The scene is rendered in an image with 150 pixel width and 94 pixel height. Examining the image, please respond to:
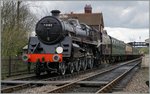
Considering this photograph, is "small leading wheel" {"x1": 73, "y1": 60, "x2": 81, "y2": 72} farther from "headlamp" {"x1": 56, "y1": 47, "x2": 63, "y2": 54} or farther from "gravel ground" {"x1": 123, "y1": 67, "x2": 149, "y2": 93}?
"gravel ground" {"x1": 123, "y1": 67, "x2": 149, "y2": 93}

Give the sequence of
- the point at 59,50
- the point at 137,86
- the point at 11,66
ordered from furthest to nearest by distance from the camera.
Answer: the point at 11,66 → the point at 59,50 → the point at 137,86

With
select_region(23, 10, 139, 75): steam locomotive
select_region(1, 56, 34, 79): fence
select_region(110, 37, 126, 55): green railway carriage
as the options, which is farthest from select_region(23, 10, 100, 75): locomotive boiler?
select_region(110, 37, 126, 55): green railway carriage

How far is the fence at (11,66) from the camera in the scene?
1761 centimetres

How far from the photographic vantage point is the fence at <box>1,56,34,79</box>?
17609 millimetres

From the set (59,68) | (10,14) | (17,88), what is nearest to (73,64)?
(59,68)

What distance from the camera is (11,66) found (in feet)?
61.3

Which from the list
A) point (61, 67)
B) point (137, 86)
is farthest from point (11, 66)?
point (137, 86)

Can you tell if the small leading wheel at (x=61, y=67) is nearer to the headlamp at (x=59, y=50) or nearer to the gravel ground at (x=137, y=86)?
the headlamp at (x=59, y=50)

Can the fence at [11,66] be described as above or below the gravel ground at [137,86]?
above

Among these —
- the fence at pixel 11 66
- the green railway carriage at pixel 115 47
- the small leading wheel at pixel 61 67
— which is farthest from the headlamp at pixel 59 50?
the green railway carriage at pixel 115 47

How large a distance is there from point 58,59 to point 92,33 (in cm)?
890

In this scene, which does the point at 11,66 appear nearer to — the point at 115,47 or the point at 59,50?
the point at 59,50

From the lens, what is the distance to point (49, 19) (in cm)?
1808

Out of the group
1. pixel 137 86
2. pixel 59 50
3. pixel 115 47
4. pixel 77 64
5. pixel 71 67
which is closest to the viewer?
pixel 137 86
